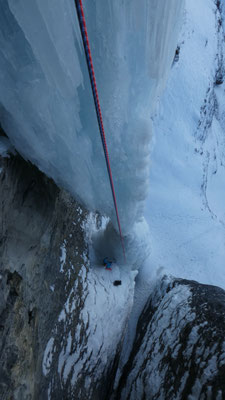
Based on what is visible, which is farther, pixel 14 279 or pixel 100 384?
pixel 100 384

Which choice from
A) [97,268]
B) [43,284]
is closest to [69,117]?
[43,284]

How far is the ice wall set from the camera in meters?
1.63

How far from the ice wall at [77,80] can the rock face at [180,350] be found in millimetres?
2322

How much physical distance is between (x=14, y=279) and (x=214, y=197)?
1088cm

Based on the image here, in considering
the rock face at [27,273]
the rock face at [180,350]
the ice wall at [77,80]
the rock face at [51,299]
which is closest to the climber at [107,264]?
the rock face at [51,299]

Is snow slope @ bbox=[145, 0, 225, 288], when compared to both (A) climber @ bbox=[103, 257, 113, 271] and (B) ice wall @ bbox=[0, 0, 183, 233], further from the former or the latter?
(B) ice wall @ bbox=[0, 0, 183, 233]

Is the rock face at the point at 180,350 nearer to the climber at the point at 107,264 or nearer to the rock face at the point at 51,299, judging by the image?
the rock face at the point at 51,299

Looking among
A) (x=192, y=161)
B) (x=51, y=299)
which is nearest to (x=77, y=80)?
(x=51, y=299)

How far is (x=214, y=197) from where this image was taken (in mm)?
11562

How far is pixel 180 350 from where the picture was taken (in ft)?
11.3

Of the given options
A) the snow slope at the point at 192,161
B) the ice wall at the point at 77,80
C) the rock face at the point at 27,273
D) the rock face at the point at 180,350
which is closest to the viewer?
the ice wall at the point at 77,80

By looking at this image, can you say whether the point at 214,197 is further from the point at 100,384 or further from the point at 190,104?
the point at 100,384

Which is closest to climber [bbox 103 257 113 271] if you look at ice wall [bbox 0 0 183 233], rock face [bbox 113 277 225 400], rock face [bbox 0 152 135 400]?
rock face [bbox 0 152 135 400]

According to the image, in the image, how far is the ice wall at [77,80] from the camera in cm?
163
